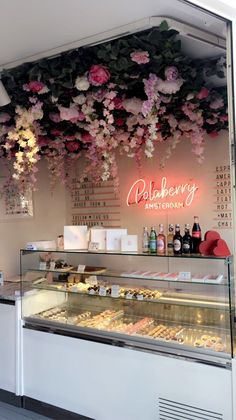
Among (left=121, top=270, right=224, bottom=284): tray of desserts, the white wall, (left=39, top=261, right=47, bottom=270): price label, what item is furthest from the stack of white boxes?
the white wall

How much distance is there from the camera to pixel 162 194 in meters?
4.24

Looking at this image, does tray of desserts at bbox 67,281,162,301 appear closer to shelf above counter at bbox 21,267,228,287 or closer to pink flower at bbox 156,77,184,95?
shelf above counter at bbox 21,267,228,287

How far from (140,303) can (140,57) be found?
2.04 meters

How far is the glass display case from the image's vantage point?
8.45 ft

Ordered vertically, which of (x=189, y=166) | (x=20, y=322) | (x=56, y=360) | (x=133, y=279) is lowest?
(x=56, y=360)

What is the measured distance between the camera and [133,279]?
310 centimetres

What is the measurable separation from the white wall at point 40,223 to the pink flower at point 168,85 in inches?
111

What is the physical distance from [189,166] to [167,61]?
175 centimetres

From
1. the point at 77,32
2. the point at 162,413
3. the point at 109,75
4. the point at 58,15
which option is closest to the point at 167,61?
the point at 109,75

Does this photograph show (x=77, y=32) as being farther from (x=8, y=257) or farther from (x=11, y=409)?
(x=8, y=257)

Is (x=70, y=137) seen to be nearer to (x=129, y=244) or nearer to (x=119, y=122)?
(x=119, y=122)

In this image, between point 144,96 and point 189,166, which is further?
point 189,166

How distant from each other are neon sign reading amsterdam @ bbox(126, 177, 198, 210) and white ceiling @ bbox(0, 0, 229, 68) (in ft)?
6.76

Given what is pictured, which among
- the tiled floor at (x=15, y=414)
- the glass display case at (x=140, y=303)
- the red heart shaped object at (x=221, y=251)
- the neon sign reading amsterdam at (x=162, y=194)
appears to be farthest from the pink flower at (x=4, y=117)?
the tiled floor at (x=15, y=414)
